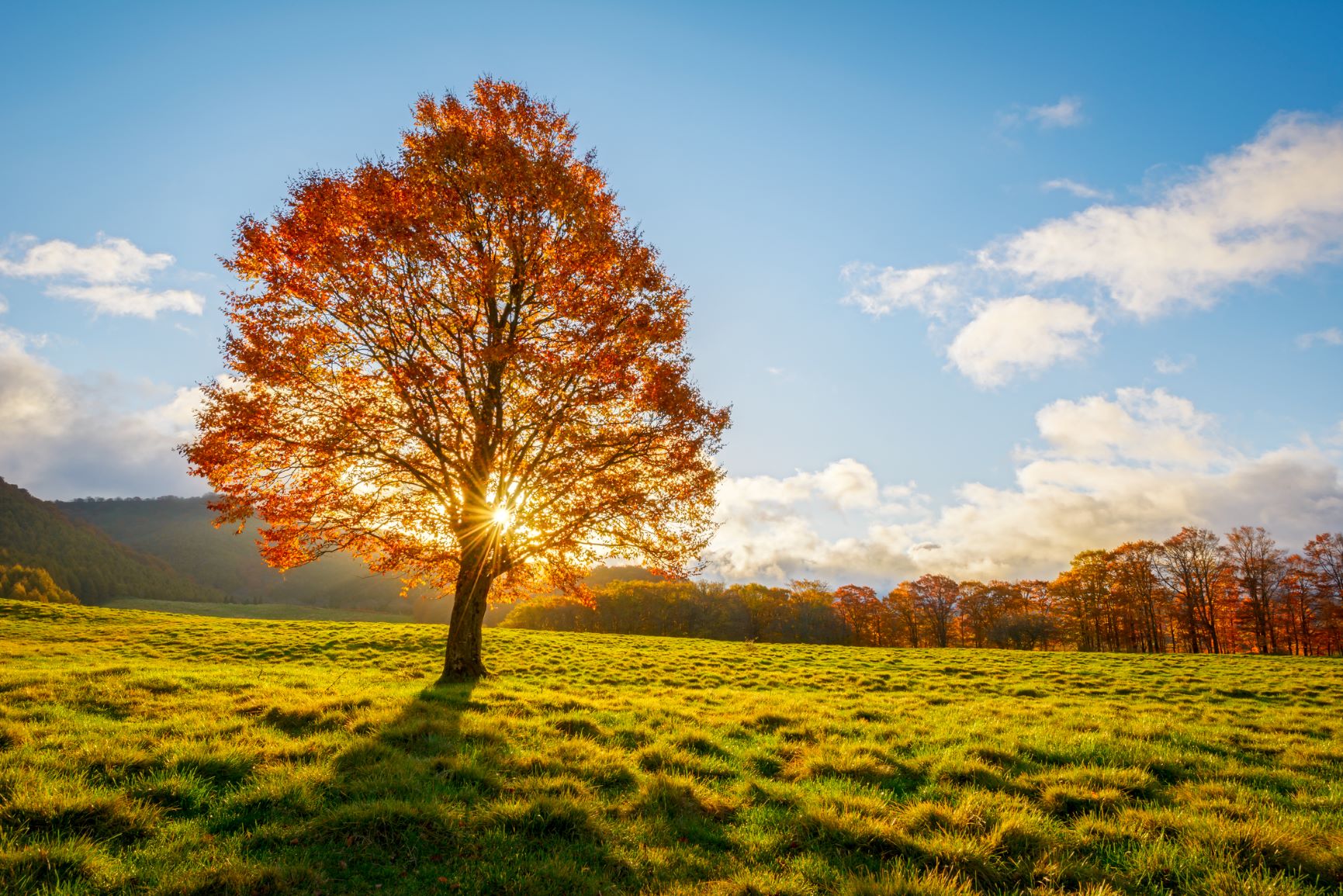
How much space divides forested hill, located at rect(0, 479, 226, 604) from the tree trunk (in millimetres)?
193331

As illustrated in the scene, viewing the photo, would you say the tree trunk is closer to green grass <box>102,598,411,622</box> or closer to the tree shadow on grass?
the tree shadow on grass

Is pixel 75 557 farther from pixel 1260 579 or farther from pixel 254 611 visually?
pixel 1260 579

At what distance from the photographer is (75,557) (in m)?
167

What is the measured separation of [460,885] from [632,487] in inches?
447

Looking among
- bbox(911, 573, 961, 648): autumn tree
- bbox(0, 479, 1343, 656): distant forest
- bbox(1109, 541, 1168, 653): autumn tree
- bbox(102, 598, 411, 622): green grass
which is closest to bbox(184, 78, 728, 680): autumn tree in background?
bbox(0, 479, 1343, 656): distant forest

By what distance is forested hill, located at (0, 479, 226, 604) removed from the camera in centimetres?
15250

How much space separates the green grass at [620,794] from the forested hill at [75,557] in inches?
7816

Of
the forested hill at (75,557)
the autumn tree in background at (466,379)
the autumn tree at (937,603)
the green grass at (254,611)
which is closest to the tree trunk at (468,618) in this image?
the autumn tree in background at (466,379)

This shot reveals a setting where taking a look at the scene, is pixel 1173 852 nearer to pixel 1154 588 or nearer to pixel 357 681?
pixel 357 681

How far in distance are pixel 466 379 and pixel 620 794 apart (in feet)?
37.0

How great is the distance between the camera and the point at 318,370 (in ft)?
47.1

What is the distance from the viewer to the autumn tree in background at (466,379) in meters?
13.9

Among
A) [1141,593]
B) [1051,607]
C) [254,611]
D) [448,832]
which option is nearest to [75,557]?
[254,611]

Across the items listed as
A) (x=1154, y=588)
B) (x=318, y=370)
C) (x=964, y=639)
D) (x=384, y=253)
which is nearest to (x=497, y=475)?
(x=318, y=370)
